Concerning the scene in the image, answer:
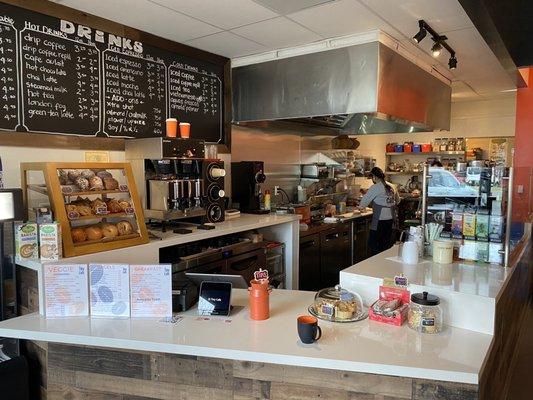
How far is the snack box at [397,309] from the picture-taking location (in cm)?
183

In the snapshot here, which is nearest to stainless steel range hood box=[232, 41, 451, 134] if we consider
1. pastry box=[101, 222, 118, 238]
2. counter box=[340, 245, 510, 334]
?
counter box=[340, 245, 510, 334]

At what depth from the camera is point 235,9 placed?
9.64ft

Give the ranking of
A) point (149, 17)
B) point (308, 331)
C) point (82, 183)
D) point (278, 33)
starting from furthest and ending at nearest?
point (278, 33) < point (149, 17) < point (82, 183) < point (308, 331)

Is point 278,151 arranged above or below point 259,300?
above

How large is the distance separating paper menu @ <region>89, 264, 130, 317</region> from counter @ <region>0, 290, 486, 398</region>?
0.17 ft

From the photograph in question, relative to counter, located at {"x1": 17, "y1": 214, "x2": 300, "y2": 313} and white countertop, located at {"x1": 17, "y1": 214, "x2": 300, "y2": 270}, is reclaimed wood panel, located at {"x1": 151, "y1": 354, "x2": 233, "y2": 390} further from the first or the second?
white countertop, located at {"x1": 17, "y1": 214, "x2": 300, "y2": 270}

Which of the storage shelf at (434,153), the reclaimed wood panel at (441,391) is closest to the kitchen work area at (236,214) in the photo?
the reclaimed wood panel at (441,391)

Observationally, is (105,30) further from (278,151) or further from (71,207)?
(278,151)

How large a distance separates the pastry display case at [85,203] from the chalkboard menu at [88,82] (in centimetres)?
49

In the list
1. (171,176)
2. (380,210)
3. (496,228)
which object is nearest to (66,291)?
(171,176)

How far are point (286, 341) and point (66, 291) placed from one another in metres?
1.08

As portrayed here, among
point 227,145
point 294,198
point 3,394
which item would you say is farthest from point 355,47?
point 3,394

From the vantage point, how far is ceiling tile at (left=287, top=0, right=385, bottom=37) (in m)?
2.90

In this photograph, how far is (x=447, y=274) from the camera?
2164 millimetres
